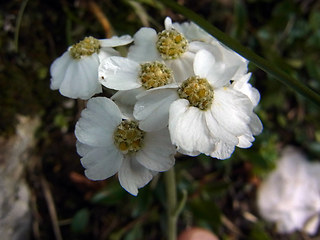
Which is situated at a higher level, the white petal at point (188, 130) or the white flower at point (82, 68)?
the white petal at point (188, 130)

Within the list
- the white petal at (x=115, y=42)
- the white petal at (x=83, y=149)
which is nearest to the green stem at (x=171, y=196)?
the white petal at (x=83, y=149)

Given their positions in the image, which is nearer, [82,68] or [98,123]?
[98,123]

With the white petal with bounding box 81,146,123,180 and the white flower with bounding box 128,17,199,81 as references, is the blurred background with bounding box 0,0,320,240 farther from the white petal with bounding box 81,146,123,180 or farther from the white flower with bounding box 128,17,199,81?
the white petal with bounding box 81,146,123,180

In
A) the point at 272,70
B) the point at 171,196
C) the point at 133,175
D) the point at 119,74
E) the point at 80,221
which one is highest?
the point at 272,70

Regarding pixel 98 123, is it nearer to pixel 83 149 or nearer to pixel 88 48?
pixel 83 149

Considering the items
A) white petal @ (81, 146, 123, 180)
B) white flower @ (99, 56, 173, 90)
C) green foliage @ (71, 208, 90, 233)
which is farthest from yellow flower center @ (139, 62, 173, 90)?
green foliage @ (71, 208, 90, 233)

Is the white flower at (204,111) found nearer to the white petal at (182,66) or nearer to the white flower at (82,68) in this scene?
the white petal at (182,66)

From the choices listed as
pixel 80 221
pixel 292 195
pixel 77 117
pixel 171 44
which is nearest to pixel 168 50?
pixel 171 44
